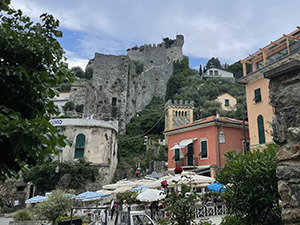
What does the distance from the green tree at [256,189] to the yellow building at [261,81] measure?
11976 mm

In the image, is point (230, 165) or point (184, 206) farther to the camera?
point (230, 165)

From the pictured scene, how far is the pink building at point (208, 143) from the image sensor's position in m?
19.8

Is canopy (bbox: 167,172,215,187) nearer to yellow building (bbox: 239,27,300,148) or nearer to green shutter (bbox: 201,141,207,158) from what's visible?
yellow building (bbox: 239,27,300,148)

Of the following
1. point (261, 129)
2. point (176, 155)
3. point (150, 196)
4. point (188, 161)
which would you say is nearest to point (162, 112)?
point (176, 155)

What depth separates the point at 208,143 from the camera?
2050 centimetres

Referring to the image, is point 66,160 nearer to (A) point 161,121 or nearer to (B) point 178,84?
(A) point 161,121

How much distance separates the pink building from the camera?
19766 millimetres

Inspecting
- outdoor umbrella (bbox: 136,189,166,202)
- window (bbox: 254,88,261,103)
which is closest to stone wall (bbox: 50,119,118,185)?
outdoor umbrella (bbox: 136,189,166,202)

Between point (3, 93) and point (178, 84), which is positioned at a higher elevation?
point (178, 84)

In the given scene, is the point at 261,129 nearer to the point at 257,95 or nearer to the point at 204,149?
the point at 257,95

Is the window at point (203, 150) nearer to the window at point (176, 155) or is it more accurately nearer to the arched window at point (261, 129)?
the window at point (176, 155)

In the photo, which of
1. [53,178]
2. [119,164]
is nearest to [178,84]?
[119,164]

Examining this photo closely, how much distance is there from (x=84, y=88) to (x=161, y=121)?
13263 mm

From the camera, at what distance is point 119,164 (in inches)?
1113
